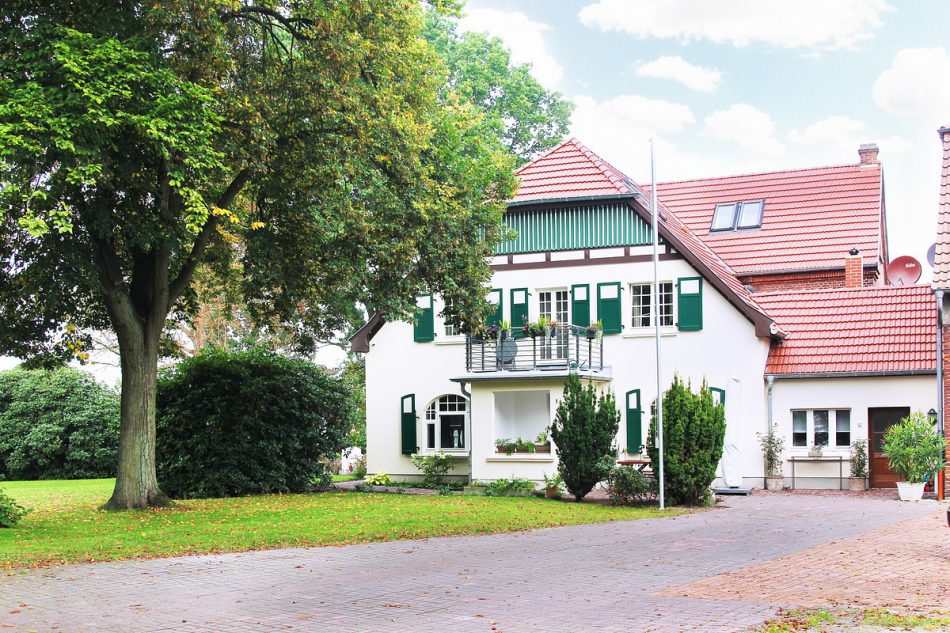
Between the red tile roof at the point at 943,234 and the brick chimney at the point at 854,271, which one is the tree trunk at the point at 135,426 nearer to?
the red tile roof at the point at 943,234

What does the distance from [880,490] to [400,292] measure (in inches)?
539

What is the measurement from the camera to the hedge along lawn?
549 inches

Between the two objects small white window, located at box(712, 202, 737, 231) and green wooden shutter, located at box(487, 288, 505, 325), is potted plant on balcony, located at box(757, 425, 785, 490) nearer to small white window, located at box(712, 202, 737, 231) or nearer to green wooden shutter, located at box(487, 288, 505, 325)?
green wooden shutter, located at box(487, 288, 505, 325)

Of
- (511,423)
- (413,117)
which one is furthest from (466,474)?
(413,117)

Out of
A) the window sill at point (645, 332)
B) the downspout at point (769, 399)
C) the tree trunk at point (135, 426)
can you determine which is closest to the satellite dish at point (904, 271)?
the downspout at point (769, 399)

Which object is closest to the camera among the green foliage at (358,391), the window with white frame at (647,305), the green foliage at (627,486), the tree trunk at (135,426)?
the tree trunk at (135,426)

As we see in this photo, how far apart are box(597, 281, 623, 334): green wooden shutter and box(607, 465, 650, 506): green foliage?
270 inches

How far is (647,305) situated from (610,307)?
3.32 ft

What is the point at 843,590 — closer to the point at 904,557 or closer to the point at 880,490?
the point at 904,557

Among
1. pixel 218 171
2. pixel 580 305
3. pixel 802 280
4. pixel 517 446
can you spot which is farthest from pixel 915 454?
pixel 218 171

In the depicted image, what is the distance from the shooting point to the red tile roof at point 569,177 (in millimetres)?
28578

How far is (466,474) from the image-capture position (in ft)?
95.2

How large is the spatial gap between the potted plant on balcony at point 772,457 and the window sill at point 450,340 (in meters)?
8.49

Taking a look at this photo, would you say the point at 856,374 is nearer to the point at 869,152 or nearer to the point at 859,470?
the point at 859,470
